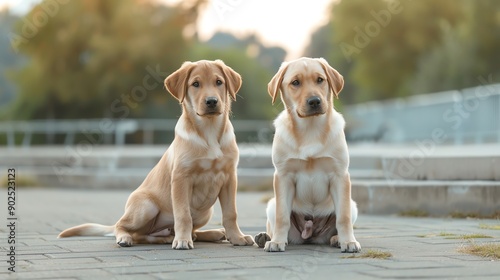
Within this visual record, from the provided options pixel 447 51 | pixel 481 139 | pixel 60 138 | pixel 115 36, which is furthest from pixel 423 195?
pixel 447 51

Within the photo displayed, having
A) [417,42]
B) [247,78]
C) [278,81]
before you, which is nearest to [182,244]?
[278,81]

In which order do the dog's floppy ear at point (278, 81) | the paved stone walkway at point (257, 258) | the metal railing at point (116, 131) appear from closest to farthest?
the paved stone walkway at point (257, 258)
the dog's floppy ear at point (278, 81)
the metal railing at point (116, 131)

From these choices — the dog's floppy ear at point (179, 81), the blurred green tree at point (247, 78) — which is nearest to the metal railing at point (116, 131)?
the blurred green tree at point (247, 78)

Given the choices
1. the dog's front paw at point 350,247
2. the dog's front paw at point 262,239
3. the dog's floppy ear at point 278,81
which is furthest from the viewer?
the dog's front paw at point 262,239

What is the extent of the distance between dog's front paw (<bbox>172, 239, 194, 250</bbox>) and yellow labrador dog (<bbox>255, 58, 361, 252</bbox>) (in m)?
0.55

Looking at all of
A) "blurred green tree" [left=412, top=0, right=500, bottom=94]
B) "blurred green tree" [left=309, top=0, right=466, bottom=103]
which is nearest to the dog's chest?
"blurred green tree" [left=412, top=0, right=500, bottom=94]

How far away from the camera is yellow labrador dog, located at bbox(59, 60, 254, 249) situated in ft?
20.8

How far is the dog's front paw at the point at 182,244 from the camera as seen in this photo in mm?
6199

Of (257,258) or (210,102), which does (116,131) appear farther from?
(257,258)

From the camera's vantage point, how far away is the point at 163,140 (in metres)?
25.4

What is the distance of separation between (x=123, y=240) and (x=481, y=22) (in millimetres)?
31451

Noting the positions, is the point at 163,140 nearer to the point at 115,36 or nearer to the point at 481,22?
the point at 115,36

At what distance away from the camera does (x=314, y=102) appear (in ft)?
19.4

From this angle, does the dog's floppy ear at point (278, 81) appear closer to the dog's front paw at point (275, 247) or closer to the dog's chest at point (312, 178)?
the dog's chest at point (312, 178)
